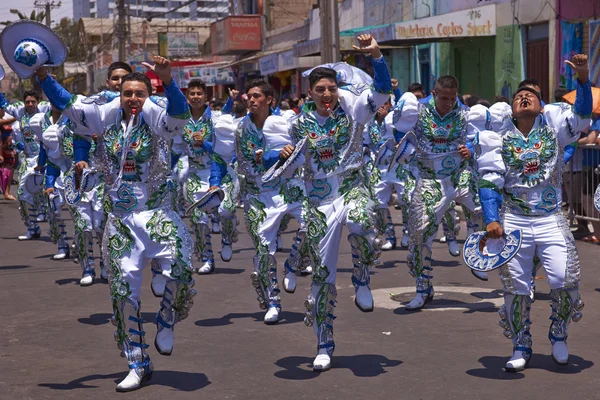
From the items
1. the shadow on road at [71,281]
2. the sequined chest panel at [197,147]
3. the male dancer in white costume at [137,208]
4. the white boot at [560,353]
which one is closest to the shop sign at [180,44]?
the sequined chest panel at [197,147]

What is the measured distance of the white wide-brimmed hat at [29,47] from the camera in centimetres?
664

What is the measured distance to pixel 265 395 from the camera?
651 centimetres

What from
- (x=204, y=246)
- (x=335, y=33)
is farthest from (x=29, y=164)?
(x=335, y=33)

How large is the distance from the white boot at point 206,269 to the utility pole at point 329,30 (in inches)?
406

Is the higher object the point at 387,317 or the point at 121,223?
the point at 121,223

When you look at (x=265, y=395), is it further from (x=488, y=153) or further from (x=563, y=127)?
(x=563, y=127)

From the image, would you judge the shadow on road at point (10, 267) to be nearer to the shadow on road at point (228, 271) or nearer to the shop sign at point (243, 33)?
the shadow on road at point (228, 271)

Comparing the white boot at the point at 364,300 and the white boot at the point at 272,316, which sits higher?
the white boot at the point at 364,300

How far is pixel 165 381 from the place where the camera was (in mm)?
6941

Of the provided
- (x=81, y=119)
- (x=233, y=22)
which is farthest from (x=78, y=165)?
(x=233, y=22)

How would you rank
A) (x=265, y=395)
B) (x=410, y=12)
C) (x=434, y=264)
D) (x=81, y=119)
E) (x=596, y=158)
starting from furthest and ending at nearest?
(x=410, y=12), (x=596, y=158), (x=434, y=264), (x=81, y=119), (x=265, y=395)

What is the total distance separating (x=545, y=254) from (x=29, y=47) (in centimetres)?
354

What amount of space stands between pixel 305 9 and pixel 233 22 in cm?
324

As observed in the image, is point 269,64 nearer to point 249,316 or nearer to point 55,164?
point 55,164
